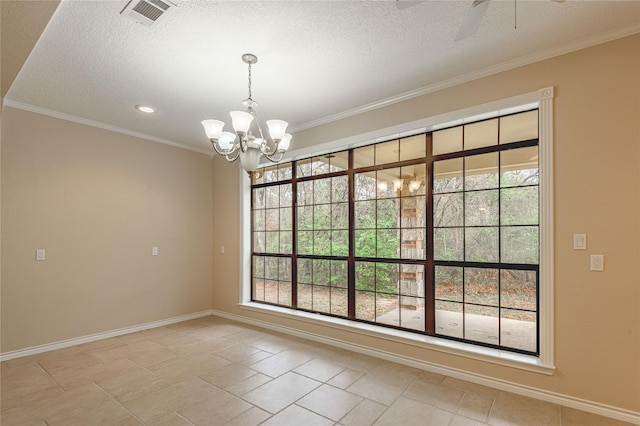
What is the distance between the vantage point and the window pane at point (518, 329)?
278 cm

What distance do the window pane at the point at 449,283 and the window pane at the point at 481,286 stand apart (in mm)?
64

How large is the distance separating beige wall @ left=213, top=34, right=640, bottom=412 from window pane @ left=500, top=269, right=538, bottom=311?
252mm

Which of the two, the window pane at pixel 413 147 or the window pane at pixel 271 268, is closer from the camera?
the window pane at pixel 413 147

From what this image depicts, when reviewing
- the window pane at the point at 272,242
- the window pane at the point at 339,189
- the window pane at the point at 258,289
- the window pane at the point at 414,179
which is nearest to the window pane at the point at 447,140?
the window pane at the point at 414,179

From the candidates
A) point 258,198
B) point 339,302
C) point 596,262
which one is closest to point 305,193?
point 258,198

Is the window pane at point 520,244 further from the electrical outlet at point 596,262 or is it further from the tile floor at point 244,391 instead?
the tile floor at point 244,391

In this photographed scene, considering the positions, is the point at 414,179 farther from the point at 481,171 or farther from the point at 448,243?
the point at 448,243

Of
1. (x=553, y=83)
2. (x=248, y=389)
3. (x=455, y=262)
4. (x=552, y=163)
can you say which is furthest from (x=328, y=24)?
(x=248, y=389)

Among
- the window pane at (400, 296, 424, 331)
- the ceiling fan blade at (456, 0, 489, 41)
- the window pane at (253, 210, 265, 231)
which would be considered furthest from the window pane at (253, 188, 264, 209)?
the ceiling fan blade at (456, 0, 489, 41)

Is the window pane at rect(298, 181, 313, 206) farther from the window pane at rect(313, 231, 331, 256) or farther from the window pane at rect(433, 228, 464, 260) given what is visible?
the window pane at rect(433, 228, 464, 260)

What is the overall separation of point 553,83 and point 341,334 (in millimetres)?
3197

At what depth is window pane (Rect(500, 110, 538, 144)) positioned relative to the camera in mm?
2808

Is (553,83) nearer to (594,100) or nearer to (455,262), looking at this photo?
(594,100)

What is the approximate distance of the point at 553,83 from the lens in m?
2.59
